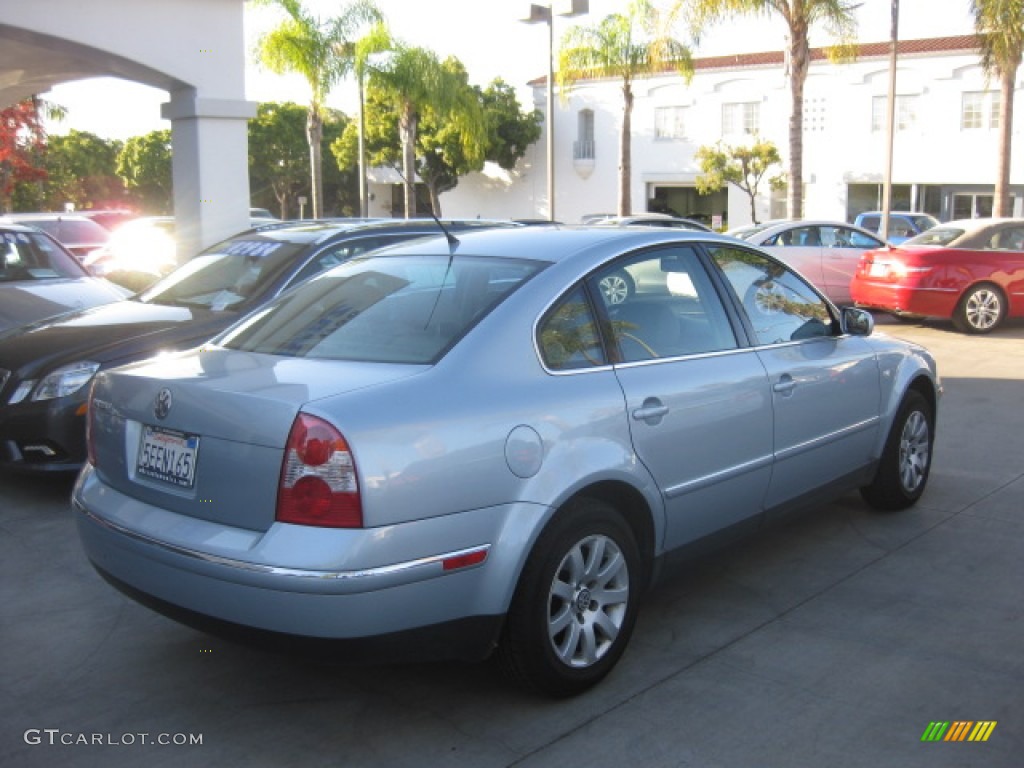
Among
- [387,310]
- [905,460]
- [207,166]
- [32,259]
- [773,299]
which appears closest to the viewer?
[387,310]

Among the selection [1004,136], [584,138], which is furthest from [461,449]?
[584,138]

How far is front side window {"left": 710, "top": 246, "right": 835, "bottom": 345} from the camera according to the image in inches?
192

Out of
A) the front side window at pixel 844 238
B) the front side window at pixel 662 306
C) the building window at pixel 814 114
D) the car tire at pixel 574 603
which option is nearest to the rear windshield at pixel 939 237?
the front side window at pixel 844 238

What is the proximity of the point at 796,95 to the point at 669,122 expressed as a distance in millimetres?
20446

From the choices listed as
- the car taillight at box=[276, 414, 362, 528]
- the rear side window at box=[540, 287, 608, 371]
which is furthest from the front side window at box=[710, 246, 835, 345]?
the car taillight at box=[276, 414, 362, 528]

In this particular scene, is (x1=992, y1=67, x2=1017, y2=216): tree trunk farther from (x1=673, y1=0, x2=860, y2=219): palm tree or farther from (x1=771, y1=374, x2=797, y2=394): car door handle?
(x1=771, y1=374, x2=797, y2=394): car door handle

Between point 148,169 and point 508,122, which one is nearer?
point 508,122

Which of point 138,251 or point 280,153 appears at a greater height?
point 280,153

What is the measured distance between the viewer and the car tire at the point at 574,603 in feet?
11.7

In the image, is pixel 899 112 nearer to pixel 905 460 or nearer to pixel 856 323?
pixel 905 460

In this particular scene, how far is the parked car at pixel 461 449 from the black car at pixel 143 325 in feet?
4.23

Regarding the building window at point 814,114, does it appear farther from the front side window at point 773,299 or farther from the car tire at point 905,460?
the front side window at point 773,299

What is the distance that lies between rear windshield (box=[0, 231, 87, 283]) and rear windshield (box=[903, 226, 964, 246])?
10.3 m

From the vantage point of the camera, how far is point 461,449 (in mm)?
3357
